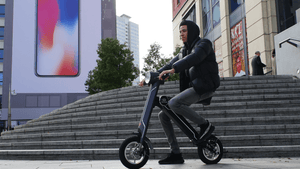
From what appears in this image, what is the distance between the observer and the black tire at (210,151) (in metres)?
3.77

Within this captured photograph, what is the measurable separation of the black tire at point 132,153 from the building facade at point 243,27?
12.6m

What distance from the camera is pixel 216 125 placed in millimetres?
6316

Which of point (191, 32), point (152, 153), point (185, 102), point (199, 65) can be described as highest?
point (191, 32)

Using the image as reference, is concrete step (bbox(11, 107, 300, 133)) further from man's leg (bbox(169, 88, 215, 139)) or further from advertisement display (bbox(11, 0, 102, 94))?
advertisement display (bbox(11, 0, 102, 94))

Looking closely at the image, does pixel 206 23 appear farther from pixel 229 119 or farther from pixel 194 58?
pixel 194 58

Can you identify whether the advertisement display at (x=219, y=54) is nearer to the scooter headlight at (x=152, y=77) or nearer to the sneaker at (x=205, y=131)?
the sneaker at (x=205, y=131)

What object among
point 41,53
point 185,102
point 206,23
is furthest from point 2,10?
point 185,102

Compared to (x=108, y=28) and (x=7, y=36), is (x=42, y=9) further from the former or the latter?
(x=108, y=28)

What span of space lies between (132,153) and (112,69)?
25831mm

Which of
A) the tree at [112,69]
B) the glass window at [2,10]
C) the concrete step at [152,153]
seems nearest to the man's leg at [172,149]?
the concrete step at [152,153]

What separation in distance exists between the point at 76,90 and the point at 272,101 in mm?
44684

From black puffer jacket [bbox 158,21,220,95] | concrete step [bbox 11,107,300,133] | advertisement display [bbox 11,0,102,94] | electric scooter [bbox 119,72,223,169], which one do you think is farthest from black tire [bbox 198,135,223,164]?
advertisement display [bbox 11,0,102,94]

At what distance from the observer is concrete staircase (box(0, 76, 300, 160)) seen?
5.13 meters

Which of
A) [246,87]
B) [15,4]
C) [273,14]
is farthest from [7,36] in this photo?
[246,87]
